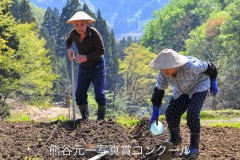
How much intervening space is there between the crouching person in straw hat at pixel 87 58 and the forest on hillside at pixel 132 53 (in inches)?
298

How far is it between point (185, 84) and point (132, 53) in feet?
114

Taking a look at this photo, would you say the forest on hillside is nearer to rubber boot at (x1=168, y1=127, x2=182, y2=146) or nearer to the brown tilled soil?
the brown tilled soil

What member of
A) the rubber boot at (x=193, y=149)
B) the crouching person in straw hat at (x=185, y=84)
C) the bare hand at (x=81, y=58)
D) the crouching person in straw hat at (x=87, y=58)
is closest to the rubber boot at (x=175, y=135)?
the crouching person in straw hat at (x=185, y=84)

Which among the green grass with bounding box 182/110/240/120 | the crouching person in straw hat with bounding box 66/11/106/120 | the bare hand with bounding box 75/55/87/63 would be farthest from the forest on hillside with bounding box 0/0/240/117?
the bare hand with bounding box 75/55/87/63

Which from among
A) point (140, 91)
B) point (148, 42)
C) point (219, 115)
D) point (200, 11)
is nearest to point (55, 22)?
point (148, 42)

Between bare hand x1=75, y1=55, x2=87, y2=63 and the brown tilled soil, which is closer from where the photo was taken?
the brown tilled soil

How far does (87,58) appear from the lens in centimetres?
695

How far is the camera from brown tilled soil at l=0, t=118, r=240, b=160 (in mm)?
5297

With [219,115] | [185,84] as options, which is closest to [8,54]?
[219,115]

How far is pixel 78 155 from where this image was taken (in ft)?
17.5

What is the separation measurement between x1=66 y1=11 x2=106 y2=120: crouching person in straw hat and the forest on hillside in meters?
7.57

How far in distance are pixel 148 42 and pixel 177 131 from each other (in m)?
56.0

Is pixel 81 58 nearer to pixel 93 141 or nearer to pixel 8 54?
pixel 93 141

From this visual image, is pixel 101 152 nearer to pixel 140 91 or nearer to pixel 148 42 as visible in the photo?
pixel 140 91
